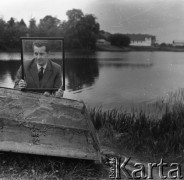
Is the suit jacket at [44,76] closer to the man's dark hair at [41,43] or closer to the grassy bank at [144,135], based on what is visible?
the man's dark hair at [41,43]

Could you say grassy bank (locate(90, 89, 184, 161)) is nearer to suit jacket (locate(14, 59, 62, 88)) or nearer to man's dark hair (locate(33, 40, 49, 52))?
suit jacket (locate(14, 59, 62, 88))

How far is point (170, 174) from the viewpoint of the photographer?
4250mm

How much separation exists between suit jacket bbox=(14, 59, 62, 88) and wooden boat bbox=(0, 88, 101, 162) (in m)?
0.28

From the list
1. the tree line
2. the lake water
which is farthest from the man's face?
the lake water

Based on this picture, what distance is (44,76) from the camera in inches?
174

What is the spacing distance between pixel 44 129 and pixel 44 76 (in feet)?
3.48

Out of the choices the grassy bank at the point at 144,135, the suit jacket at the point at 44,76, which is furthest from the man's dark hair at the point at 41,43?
the grassy bank at the point at 144,135

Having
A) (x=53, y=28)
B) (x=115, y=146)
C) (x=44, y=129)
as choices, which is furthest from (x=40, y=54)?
(x=53, y=28)

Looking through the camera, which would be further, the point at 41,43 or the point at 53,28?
the point at 53,28

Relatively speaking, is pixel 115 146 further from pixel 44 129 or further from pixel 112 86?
pixel 112 86

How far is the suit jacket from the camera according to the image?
4.40 m

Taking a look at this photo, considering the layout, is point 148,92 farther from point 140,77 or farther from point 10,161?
point 10,161

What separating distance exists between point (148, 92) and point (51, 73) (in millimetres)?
16720

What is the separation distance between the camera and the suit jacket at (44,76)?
4398 millimetres
